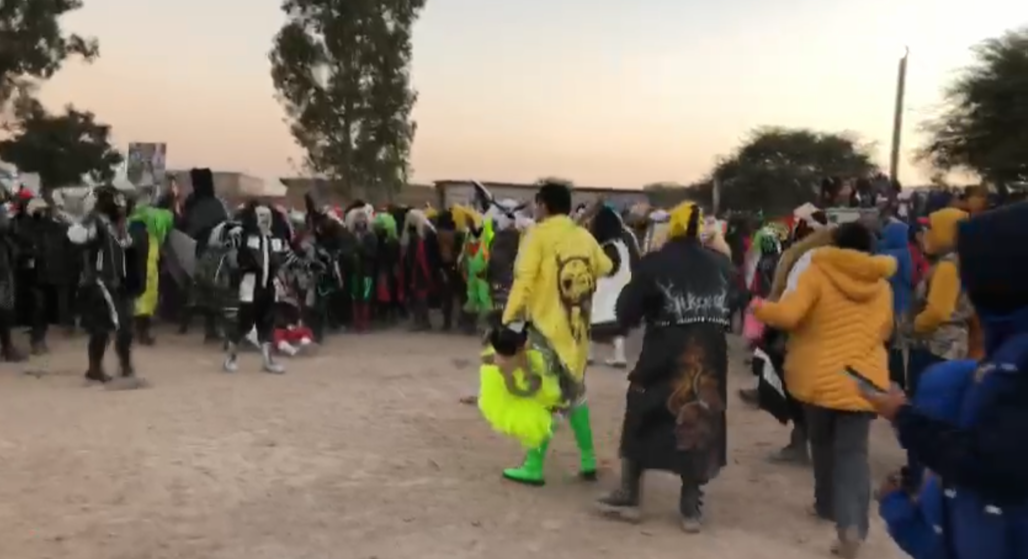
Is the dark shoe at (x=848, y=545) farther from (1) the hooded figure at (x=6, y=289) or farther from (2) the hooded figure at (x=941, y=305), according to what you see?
(1) the hooded figure at (x=6, y=289)

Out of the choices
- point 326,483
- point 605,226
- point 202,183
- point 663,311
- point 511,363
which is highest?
point 202,183

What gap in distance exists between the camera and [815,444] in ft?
19.0

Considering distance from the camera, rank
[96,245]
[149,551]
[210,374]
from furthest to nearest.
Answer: [210,374]
[96,245]
[149,551]

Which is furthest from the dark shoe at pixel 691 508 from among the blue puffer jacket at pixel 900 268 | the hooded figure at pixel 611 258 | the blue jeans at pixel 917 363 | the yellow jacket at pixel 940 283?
the hooded figure at pixel 611 258

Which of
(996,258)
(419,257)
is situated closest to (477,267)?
(419,257)

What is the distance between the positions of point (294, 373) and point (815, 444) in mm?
6480

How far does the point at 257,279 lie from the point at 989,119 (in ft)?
68.4

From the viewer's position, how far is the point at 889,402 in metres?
2.62

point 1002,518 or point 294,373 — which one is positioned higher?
point 1002,518

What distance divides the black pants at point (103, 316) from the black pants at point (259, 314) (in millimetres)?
1174

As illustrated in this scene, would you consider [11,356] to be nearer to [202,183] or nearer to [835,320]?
[202,183]

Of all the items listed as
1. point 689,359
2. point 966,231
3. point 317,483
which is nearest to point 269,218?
point 317,483

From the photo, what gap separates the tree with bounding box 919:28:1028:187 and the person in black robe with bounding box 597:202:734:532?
20.2m

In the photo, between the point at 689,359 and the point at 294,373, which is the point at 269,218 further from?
the point at 689,359
